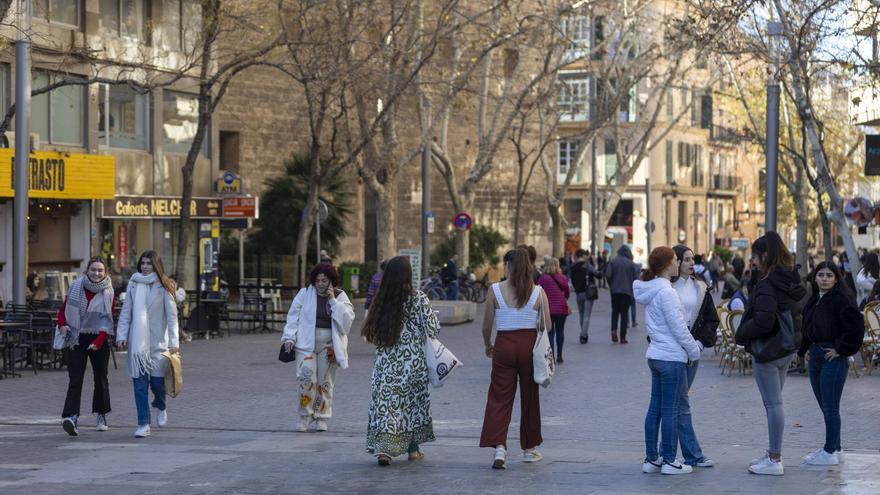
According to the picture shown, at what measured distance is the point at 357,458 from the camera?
11016mm

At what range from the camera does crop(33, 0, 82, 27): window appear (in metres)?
27.2

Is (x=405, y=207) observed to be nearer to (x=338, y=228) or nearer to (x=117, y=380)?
(x=338, y=228)

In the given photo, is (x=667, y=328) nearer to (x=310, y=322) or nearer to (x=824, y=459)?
(x=824, y=459)

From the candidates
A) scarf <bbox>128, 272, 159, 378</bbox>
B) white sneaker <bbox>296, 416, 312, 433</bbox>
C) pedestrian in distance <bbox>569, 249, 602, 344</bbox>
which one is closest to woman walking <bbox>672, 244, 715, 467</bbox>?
white sneaker <bbox>296, 416, 312, 433</bbox>

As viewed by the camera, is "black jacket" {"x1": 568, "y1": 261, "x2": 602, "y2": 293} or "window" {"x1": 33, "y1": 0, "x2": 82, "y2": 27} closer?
"black jacket" {"x1": 568, "y1": 261, "x2": 602, "y2": 293}

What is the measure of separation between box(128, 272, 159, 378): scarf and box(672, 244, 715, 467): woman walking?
4.73m

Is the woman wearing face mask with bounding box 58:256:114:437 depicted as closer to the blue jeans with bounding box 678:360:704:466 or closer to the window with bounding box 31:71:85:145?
the blue jeans with bounding box 678:360:704:466

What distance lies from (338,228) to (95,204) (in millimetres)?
11945

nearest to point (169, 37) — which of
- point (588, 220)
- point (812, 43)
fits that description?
point (812, 43)

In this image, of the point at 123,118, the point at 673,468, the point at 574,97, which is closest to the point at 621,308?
the point at 123,118

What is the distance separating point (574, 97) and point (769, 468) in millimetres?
35662

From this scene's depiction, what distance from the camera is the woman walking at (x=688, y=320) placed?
1014cm

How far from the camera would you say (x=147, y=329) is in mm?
12555

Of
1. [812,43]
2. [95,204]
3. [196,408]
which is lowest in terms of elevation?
[196,408]
